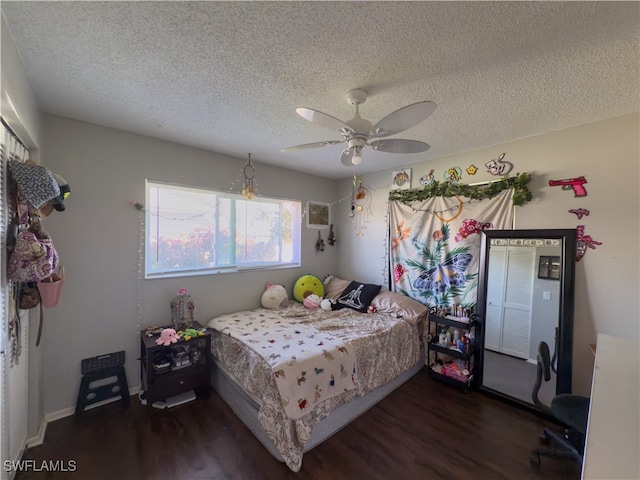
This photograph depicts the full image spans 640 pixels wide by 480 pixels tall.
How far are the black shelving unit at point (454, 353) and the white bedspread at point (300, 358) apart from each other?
1.14 meters

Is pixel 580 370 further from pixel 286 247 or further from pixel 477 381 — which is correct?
pixel 286 247

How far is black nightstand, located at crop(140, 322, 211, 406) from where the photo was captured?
225cm

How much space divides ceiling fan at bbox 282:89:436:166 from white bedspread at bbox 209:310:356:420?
1490 mm

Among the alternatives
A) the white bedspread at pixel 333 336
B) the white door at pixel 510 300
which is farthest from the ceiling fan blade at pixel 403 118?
the white door at pixel 510 300

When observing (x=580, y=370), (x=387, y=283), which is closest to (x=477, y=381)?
(x=580, y=370)

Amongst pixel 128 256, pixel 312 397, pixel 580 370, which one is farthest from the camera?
pixel 128 256

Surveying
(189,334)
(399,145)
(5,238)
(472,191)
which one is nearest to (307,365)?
(189,334)

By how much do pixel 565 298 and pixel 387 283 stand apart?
5.79 ft

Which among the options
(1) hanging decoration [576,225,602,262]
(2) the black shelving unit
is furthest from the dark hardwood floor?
(1) hanging decoration [576,225,602,262]

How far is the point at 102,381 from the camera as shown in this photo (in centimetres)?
234

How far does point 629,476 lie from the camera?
71 centimetres

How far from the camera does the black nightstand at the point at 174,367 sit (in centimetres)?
225

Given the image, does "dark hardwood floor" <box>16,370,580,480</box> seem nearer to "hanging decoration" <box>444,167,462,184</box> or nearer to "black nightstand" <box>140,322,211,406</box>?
"black nightstand" <box>140,322,211,406</box>

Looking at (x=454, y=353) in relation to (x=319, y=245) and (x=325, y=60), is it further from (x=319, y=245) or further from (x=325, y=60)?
→ (x=325, y=60)
